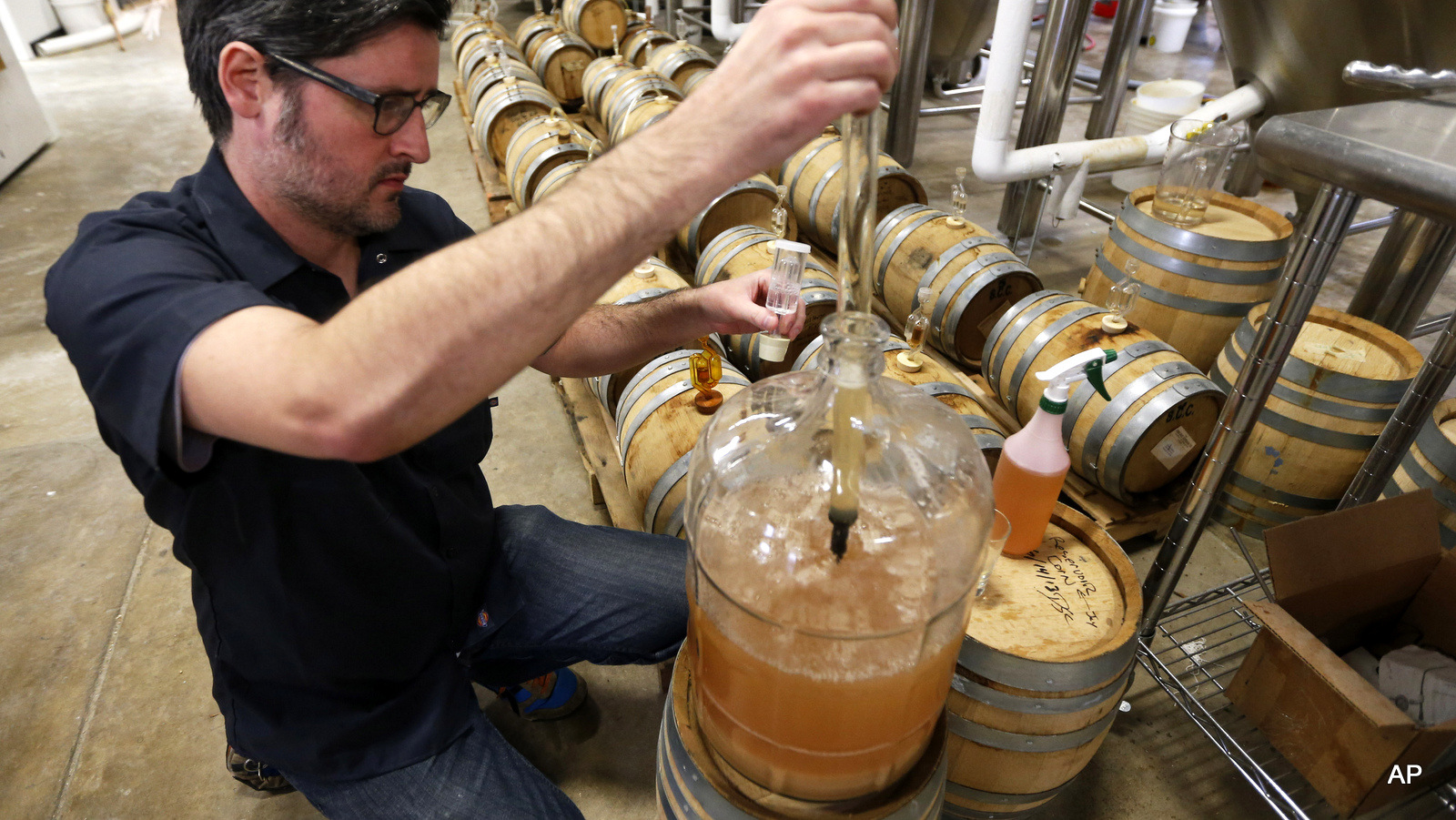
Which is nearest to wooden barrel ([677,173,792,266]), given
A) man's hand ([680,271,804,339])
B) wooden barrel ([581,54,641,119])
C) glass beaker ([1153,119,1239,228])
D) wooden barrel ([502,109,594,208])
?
wooden barrel ([502,109,594,208])

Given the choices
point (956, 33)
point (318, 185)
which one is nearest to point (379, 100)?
point (318, 185)

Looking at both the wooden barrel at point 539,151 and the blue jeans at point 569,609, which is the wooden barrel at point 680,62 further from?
the blue jeans at point 569,609

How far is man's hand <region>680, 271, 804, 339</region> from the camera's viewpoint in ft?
5.28

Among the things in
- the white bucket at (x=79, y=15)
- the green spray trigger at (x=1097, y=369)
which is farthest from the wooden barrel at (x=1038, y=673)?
the white bucket at (x=79, y=15)

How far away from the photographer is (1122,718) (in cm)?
214

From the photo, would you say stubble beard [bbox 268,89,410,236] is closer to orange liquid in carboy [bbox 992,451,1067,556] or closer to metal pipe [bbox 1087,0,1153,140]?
orange liquid in carboy [bbox 992,451,1067,556]

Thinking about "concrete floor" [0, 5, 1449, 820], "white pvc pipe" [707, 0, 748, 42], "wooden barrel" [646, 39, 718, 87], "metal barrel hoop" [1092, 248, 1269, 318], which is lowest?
"concrete floor" [0, 5, 1449, 820]

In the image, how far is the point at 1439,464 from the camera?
2084 millimetres

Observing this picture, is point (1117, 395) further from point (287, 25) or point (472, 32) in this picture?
point (472, 32)

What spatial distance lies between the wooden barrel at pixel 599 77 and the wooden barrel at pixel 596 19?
1146 mm

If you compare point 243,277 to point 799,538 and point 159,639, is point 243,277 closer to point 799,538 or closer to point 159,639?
point 799,538

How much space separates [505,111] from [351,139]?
3698mm

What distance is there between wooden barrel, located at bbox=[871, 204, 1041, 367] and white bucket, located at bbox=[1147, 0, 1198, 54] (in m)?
7.34

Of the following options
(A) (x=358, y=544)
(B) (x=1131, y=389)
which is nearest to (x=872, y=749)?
(A) (x=358, y=544)
